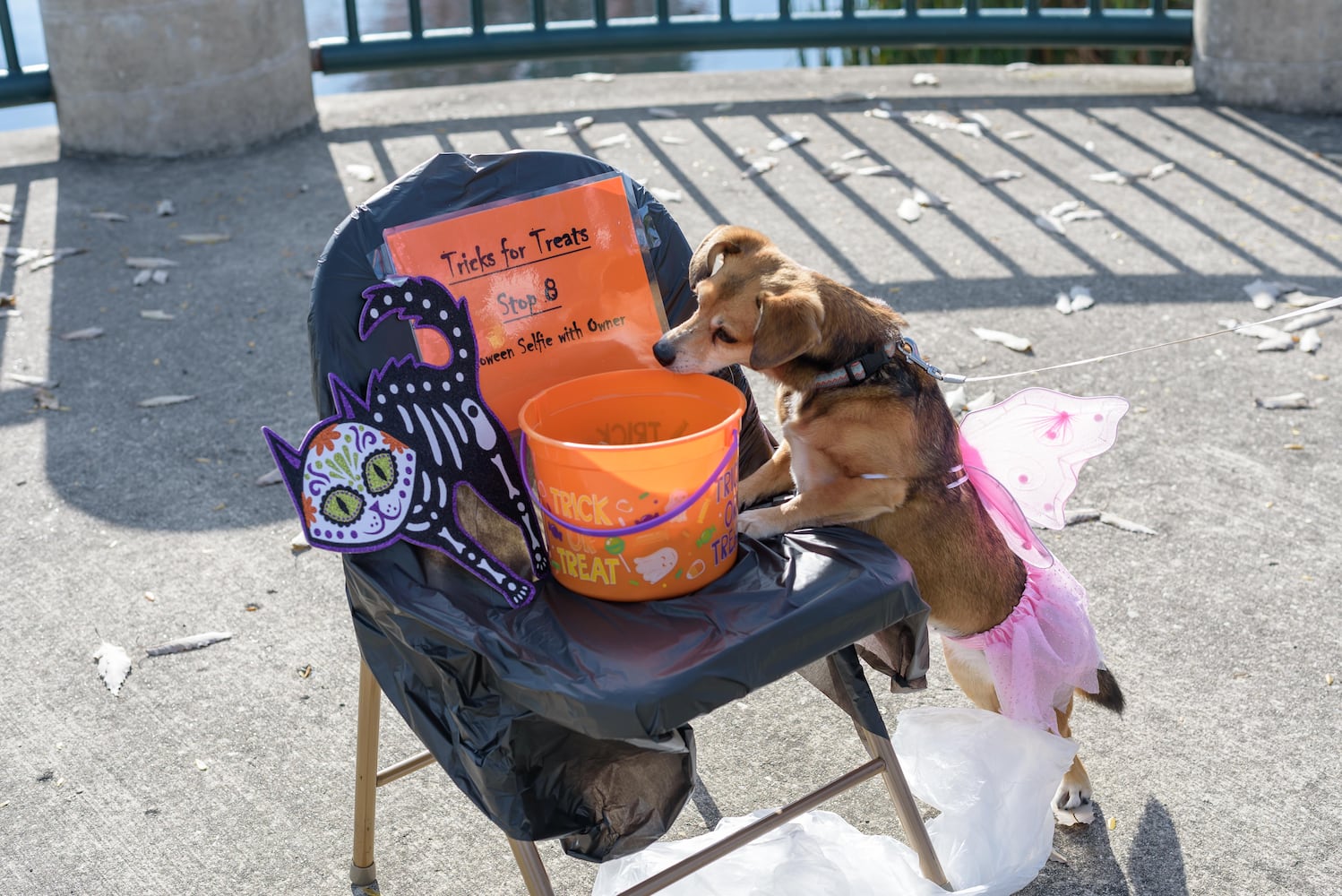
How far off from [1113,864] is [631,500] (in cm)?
143

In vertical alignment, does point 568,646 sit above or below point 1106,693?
above

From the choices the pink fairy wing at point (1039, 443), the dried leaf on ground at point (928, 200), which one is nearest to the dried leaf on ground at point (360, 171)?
the dried leaf on ground at point (928, 200)

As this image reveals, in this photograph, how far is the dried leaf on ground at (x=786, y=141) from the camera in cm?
657

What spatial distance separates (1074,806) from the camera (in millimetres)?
2650

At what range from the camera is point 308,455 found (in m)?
1.91

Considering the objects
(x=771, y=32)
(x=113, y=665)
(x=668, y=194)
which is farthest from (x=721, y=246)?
(x=771, y=32)

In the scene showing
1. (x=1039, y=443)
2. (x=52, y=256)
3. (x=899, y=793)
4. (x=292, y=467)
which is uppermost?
(x=292, y=467)

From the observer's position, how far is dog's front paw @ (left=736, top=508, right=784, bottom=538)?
223 centimetres

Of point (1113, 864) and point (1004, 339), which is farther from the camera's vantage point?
point (1004, 339)

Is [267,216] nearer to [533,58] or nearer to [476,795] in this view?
[533,58]

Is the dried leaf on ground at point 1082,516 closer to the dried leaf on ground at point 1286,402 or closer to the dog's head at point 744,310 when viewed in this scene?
the dried leaf on ground at point 1286,402

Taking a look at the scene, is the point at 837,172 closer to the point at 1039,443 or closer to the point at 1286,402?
the point at 1286,402

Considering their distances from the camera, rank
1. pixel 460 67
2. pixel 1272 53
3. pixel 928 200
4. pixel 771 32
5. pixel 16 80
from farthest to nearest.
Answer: pixel 460 67 < pixel 771 32 < pixel 1272 53 < pixel 16 80 < pixel 928 200

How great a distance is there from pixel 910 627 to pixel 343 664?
1.64 m
